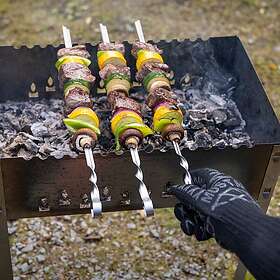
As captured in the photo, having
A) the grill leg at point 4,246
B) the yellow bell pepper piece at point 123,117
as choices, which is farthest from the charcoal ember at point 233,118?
the grill leg at point 4,246

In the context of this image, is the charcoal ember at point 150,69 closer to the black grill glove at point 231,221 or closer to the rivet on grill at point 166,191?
the rivet on grill at point 166,191

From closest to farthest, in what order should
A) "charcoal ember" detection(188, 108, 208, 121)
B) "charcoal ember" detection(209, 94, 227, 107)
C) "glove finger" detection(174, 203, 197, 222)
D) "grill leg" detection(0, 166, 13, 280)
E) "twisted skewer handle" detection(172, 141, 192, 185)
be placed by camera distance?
1. "glove finger" detection(174, 203, 197, 222)
2. "twisted skewer handle" detection(172, 141, 192, 185)
3. "grill leg" detection(0, 166, 13, 280)
4. "charcoal ember" detection(188, 108, 208, 121)
5. "charcoal ember" detection(209, 94, 227, 107)

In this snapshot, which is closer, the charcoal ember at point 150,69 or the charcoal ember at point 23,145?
the charcoal ember at point 23,145

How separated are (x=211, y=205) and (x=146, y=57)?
107cm

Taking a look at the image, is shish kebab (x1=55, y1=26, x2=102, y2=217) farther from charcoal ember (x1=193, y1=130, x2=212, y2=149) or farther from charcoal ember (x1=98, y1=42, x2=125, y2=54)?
charcoal ember (x1=193, y1=130, x2=212, y2=149)

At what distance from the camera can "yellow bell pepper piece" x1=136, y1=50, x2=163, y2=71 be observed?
9.14 ft

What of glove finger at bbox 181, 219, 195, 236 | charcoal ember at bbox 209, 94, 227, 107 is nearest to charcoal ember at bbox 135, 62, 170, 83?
charcoal ember at bbox 209, 94, 227, 107

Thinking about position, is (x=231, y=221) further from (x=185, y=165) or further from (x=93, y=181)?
(x=93, y=181)

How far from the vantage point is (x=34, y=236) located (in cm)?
346

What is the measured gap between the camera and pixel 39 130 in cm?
279

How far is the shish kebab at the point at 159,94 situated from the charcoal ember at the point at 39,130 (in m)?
0.53

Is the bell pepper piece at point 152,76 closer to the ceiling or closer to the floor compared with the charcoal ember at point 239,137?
closer to the ceiling

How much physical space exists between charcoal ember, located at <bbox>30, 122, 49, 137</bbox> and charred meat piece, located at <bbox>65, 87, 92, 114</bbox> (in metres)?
0.27

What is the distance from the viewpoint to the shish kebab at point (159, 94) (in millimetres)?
2461
